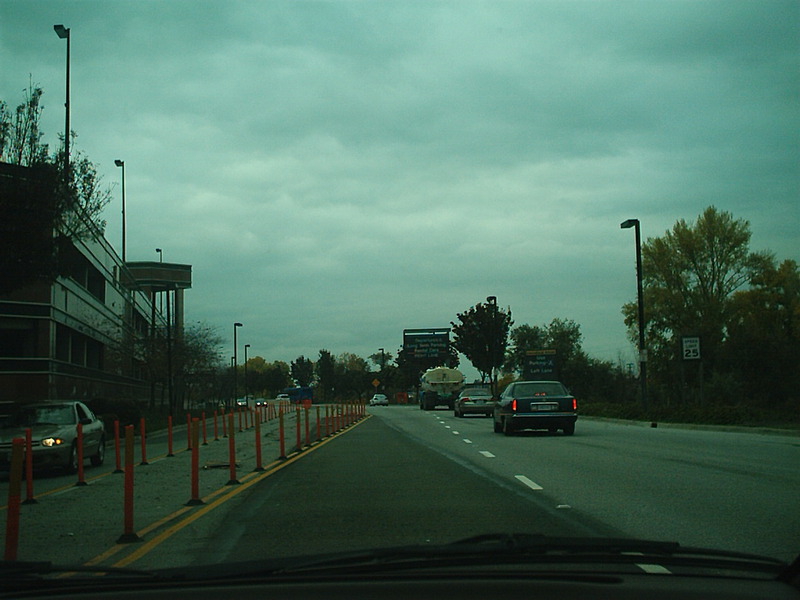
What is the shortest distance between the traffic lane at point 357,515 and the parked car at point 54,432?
187 inches

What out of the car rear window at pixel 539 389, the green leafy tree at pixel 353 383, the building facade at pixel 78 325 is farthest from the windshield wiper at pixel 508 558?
the green leafy tree at pixel 353 383

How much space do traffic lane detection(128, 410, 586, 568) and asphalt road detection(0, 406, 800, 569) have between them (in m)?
0.02

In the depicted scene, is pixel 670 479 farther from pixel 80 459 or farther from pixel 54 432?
pixel 54 432

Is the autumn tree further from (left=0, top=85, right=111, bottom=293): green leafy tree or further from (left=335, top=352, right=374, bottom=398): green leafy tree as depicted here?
(left=335, top=352, right=374, bottom=398): green leafy tree

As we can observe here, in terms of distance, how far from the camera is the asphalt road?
829 cm

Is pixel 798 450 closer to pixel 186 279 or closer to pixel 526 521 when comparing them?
pixel 526 521

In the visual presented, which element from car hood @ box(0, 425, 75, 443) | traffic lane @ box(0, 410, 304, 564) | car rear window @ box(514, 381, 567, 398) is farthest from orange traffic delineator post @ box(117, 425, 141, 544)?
car rear window @ box(514, 381, 567, 398)

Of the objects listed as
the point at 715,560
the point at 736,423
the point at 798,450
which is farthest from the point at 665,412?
the point at 715,560

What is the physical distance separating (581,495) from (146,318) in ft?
210

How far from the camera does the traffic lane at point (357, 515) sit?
814 centimetres

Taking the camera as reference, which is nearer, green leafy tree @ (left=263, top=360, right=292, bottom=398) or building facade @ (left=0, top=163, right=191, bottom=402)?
building facade @ (left=0, top=163, right=191, bottom=402)

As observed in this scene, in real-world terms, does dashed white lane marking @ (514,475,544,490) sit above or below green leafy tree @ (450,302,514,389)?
below

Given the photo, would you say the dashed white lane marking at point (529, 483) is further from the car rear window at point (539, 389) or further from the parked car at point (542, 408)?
the car rear window at point (539, 389)

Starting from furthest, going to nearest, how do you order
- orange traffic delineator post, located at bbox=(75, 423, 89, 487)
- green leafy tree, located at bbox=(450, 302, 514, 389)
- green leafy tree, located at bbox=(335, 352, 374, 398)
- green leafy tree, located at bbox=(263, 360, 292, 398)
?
green leafy tree, located at bbox=(263, 360, 292, 398)
green leafy tree, located at bbox=(335, 352, 374, 398)
green leafy tree, located at bbox=(450, 302, 514, 389)
orange traffic delineator post, located at bbox=(75, 423, 89, 487)
